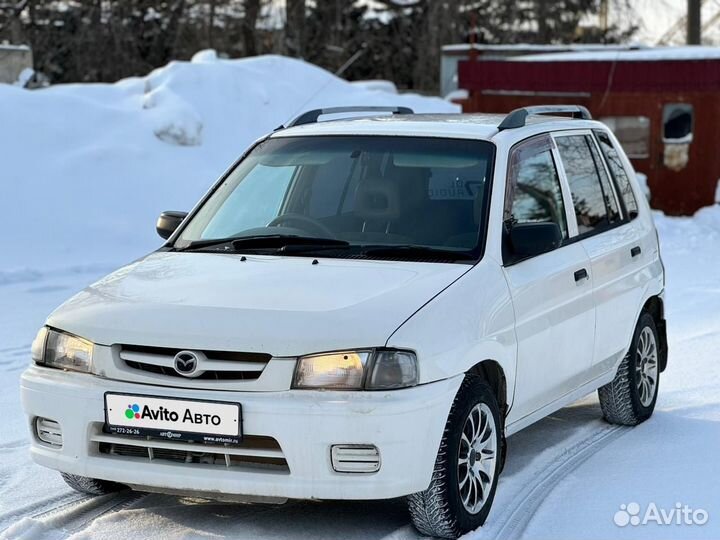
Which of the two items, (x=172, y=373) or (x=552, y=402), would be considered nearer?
(x=172, y=373)

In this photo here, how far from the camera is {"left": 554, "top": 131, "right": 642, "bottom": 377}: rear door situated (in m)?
6.29

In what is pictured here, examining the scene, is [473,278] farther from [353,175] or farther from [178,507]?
Answer: [178,507]

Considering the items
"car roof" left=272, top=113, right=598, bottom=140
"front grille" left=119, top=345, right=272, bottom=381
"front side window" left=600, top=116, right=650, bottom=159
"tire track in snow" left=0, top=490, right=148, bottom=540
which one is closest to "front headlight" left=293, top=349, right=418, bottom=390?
"front grille" left=119, top=345, right=272, bottom=381

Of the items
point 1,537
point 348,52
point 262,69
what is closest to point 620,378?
point 1,537

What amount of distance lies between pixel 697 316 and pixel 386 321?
6.51 meters

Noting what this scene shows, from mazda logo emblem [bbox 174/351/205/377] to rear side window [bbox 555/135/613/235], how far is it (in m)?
2.43

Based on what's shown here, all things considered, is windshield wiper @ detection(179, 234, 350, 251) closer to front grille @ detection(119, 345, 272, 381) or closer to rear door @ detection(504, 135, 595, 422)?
rear door @ detection(504, 135, 595, 422)

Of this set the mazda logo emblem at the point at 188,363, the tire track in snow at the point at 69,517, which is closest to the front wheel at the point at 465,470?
the mazda logo emblem at the point at 188,363

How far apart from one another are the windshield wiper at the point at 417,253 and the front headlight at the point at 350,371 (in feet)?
2.94

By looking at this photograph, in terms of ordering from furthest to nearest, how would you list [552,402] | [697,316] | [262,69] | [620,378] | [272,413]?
1. [262,69]
2. [697,316]
3. [620,378]
4. [552,402]
5. [272,413]

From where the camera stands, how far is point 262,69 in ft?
77.2

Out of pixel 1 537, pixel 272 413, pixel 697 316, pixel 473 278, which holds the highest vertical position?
pixel 473 278

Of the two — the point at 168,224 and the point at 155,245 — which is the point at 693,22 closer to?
the point at 155,245

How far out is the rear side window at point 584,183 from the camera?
251 inches
